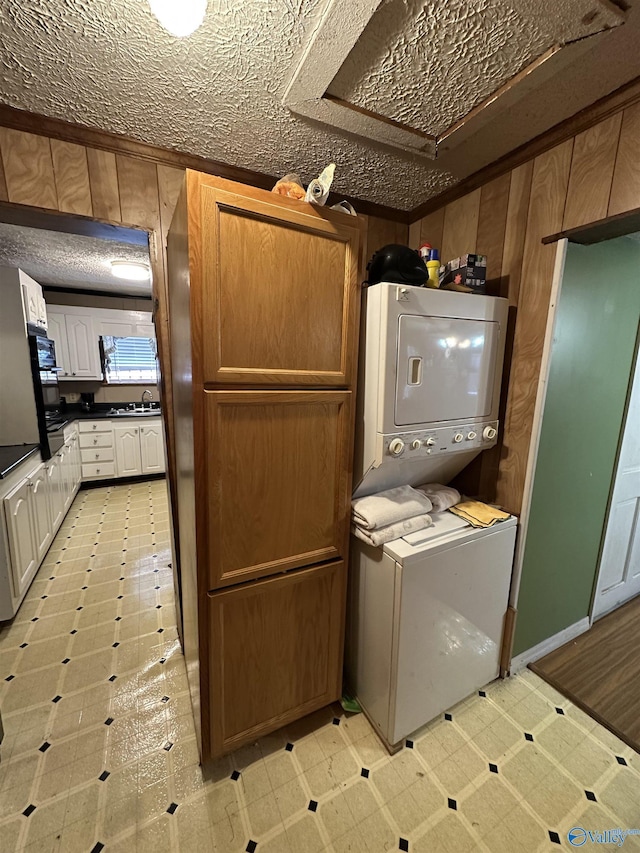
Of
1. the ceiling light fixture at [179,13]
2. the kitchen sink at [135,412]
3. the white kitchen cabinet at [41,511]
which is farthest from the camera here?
the kitchen sink at [135,412]

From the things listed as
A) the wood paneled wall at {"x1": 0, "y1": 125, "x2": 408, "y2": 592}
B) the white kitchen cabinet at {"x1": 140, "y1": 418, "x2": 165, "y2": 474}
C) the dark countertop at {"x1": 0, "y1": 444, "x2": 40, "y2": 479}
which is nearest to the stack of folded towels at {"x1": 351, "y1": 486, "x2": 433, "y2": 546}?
the wood paneled wall at {"x1": 0, "y1": 125, "x2": 408, "y2": 592}

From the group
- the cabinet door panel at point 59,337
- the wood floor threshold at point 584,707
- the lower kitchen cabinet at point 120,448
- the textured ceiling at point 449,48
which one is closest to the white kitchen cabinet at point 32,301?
the cabinet door panel at point 59,337

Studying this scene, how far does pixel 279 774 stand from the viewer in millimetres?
1330

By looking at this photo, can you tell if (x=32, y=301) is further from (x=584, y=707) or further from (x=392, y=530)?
(x=584, y=707)

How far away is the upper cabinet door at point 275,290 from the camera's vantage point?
1.01m

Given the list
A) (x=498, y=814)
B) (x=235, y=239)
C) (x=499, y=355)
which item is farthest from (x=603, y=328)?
(x=498, y=814)

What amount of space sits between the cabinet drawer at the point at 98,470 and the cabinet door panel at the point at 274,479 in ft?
12.2

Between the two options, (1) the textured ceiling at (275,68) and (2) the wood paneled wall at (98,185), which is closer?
(1) the textured ceiling at (275,68)

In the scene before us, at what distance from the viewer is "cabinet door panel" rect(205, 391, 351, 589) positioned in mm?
1110

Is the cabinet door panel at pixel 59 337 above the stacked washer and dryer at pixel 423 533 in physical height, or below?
above

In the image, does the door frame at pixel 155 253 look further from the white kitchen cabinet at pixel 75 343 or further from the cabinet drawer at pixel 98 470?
the white kitchen cabinet at pixel 75 343

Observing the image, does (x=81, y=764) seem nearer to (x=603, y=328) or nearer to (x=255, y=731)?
(x=255, y=731)

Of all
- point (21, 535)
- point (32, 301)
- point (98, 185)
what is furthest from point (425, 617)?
point (32, 301)

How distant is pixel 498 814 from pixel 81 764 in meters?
1.57
